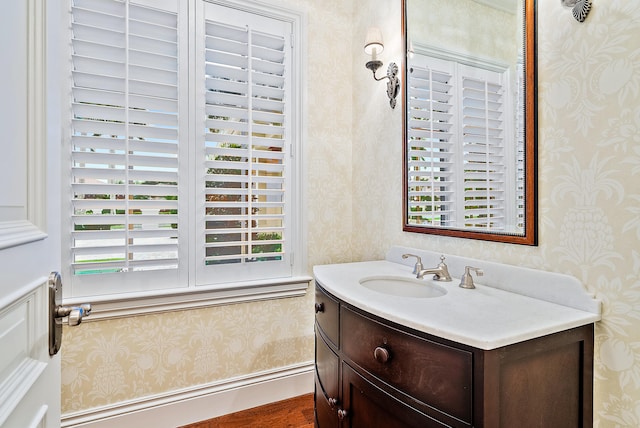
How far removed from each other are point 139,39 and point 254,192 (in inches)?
38.2

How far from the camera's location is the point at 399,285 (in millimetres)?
1529

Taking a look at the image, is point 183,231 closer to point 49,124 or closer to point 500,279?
point 49,124

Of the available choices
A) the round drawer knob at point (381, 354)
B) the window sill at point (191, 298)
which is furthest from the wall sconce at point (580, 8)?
the window sill at point (191, 298)

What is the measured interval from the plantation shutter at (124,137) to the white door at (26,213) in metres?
1.04

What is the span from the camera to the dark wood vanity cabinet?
815 mm

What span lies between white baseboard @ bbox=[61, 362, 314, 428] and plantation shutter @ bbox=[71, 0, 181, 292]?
70 centimetres

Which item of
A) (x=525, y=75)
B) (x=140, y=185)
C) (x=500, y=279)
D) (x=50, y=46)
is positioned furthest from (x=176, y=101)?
(x=500, y=279)

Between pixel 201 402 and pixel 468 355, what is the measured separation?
163 centimetres

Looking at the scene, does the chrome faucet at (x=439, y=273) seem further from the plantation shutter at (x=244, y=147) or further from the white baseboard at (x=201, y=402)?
the white baseboard at (x=201, y=402)

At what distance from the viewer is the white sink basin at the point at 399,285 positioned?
4.74 feet

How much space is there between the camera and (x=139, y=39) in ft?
5.74

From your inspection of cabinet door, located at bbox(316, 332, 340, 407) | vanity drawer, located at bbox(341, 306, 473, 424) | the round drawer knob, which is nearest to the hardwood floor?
cabinet door, located at bbox(316, 332, 340, 407)

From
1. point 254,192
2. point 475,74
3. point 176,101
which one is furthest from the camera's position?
point 254,192

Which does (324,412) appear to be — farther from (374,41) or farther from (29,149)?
(374,41)
